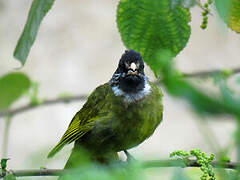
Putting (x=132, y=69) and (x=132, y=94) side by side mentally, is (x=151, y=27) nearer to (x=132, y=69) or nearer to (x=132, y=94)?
(x=132, y=69)

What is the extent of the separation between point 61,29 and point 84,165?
6569 millimetres

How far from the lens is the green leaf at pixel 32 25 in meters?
0.92

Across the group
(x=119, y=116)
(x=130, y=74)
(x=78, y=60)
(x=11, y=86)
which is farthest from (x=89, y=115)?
(x=78, y=60)

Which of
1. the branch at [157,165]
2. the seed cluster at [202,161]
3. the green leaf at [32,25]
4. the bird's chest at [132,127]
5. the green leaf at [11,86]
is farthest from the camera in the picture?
the bird's chest at [132,127]

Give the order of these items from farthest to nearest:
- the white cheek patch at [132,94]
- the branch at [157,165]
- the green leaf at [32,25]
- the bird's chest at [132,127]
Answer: the white cheek patch at [132,94]
the bird's chest at [132,127]
the green leaf at [32,25]
the branch at [157,165]

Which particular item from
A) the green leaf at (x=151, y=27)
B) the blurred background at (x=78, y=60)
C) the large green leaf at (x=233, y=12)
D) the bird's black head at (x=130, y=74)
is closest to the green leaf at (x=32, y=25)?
the green leaf at (x=151, y=27)

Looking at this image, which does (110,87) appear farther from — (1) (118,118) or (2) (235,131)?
(2) (235,131)

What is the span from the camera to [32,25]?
934 millimetres

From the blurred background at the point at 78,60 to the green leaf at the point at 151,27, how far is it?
18.0 feet

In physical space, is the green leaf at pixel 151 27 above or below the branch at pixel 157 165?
above

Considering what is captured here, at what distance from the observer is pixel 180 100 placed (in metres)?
0.42

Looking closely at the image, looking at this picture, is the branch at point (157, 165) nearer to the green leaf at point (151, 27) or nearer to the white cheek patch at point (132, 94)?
the green leaf at point (151, 27)

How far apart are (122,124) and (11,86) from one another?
63cm

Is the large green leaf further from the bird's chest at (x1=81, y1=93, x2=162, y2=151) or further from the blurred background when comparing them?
the blurred background
